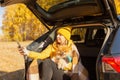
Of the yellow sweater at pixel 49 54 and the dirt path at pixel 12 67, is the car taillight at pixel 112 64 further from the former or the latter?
the dirt path at pixel 12 67

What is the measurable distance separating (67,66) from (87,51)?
37.6 inches

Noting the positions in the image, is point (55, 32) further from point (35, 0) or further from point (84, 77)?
point (84, 77)

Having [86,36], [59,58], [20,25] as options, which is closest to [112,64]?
[59,58]

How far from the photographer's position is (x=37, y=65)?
579 centimetres

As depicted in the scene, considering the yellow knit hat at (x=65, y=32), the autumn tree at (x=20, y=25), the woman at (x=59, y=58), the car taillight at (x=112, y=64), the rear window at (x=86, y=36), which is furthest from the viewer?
the autumn tree at (x=20, y=25)

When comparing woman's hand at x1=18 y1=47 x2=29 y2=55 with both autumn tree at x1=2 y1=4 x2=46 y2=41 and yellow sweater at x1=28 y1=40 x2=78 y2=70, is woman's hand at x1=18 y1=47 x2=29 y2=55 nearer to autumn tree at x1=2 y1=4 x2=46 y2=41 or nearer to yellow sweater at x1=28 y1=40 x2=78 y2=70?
yellow sweater at x1=28 y1=40 x2=78 y2=70

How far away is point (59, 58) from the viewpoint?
5.87m

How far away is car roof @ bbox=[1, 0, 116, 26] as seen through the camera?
5.03m

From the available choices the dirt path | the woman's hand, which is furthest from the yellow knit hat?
the dirt path

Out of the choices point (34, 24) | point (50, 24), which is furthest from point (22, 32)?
point (50, 24)

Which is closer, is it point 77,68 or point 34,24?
point 77,68

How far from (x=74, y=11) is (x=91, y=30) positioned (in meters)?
1.19

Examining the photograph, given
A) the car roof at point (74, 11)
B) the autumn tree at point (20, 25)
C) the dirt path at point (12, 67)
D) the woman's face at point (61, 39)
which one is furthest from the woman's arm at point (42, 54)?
the autumn tree at point (20, 25)

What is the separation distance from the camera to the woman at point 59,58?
5.69 metres
